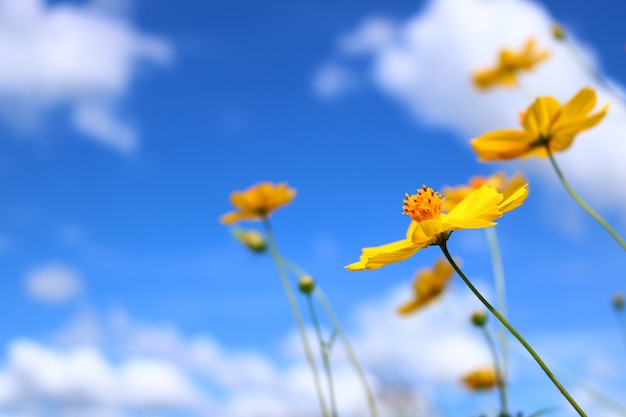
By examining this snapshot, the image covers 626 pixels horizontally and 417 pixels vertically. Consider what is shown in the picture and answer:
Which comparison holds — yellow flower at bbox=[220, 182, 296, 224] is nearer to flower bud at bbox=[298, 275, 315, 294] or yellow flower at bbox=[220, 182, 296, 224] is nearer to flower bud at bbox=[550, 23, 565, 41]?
flower bud at bbox=[298, 275, 315, 294]

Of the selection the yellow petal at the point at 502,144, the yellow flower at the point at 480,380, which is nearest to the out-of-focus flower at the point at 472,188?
the yellow petal at the point at 502,144

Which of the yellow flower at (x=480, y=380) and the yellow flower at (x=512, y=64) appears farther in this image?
the yellow flower at (x=512, y=64)

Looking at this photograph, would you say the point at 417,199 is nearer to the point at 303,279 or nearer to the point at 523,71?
the point at 303,279

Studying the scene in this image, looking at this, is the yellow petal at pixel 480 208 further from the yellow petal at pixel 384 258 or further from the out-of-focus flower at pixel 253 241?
the out-of-focus flower at pixel 253 241

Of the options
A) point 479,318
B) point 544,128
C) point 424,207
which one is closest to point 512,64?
point 479,318

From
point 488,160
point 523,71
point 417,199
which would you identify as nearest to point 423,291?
point 488,160

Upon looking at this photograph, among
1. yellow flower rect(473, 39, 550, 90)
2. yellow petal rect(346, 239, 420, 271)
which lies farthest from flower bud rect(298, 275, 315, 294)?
yellow flower rect(473, 39, 550, 90)

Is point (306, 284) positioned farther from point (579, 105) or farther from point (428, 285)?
point (579, 105)
